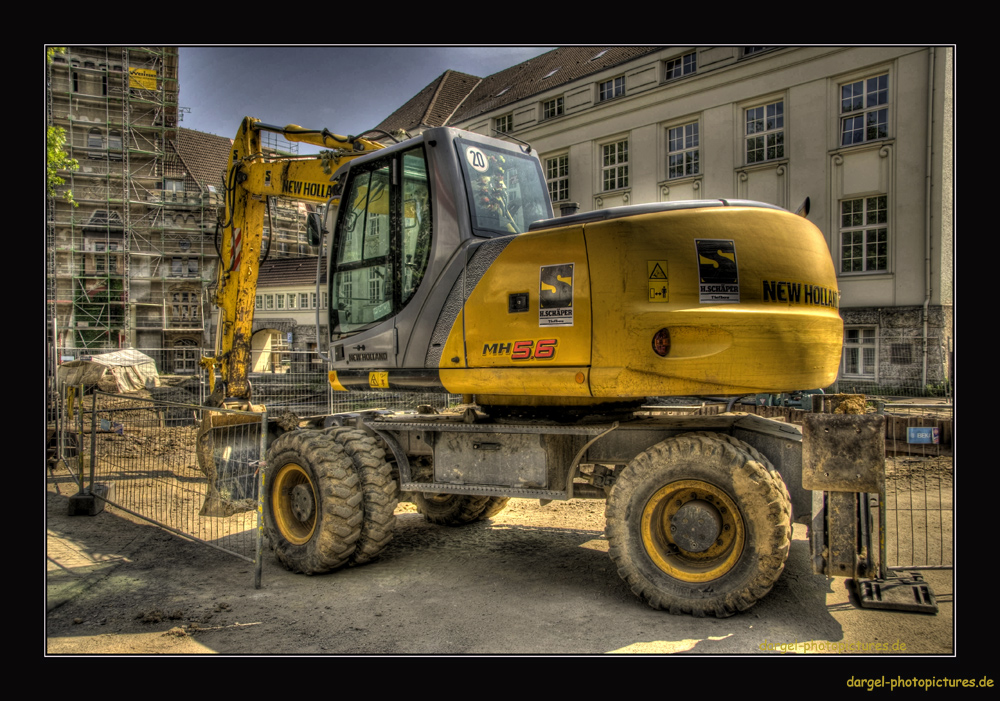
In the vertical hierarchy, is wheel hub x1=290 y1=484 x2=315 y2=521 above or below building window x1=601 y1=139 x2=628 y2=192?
below

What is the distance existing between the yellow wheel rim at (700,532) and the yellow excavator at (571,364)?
0.01 meters

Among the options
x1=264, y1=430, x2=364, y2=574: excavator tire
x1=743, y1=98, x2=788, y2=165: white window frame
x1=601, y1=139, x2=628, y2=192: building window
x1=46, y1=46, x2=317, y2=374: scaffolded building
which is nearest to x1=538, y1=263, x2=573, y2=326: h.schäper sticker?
x1=264, y1=430, x2=364, y2=574: excavator tire

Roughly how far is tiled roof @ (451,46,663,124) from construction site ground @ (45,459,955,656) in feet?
14.8

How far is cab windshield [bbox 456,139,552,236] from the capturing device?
542cm

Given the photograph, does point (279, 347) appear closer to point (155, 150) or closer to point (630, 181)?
point (155, 150)

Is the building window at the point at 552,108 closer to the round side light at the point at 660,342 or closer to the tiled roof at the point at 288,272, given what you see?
the round side light at the point at 660,342

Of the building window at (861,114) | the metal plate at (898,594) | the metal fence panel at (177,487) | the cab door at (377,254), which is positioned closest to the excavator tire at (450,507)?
the metal fence panel at (177,487)

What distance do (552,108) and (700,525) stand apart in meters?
9.54

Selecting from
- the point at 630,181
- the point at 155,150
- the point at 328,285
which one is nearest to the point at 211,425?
the point at 328,285

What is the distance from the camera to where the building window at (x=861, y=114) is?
8.99 m

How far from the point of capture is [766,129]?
1118cm

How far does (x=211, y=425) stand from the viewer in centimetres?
816

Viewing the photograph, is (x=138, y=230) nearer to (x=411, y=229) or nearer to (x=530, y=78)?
(x=530, y=78)

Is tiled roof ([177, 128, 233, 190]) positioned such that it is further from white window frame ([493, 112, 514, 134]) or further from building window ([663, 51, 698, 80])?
white window frame ([493, 112, 514, 134])
